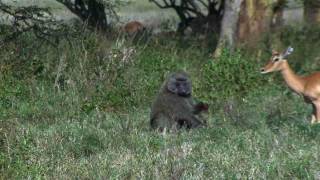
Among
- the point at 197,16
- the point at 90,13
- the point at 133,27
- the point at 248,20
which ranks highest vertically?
the point at 248,20

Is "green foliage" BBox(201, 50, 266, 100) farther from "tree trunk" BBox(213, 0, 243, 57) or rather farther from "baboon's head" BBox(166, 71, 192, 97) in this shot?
"baboon's head" BBox(166, 71, 192, 97)

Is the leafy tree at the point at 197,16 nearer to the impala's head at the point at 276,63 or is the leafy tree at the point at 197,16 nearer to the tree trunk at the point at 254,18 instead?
the tree trunk at the point at 254,18

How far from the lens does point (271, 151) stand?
30.9 ft

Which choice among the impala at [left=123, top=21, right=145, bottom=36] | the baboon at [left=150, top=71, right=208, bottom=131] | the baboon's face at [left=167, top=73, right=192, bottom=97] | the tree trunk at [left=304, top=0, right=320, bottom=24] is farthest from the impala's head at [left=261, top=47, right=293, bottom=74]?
the impala at [left=123, top=21, right=145, bottom=36]

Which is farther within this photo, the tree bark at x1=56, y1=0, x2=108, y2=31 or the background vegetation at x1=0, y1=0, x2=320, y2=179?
the tree bark at x1=56, y1=0, x2=108, y2=31

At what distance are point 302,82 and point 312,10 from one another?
507cm

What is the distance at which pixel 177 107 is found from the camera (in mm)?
11234

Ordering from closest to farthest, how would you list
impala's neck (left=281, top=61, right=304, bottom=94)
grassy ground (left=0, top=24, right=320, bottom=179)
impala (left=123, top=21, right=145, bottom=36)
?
grassy ground (left=0, top=24, right=320, bottom=179) → impala's neck (left=281, top=61, right=304, bottom=94) → impala (left=123, top=21, right=145, bottom=36)

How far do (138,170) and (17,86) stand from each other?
544 cm

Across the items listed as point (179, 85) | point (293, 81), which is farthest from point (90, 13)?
point (179, 85)

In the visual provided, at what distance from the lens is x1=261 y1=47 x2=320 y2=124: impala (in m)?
12.8

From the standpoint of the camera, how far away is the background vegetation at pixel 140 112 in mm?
8688

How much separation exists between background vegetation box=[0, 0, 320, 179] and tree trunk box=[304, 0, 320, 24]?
2.43 ft

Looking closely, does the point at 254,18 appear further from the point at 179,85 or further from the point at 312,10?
the point at 179,85
